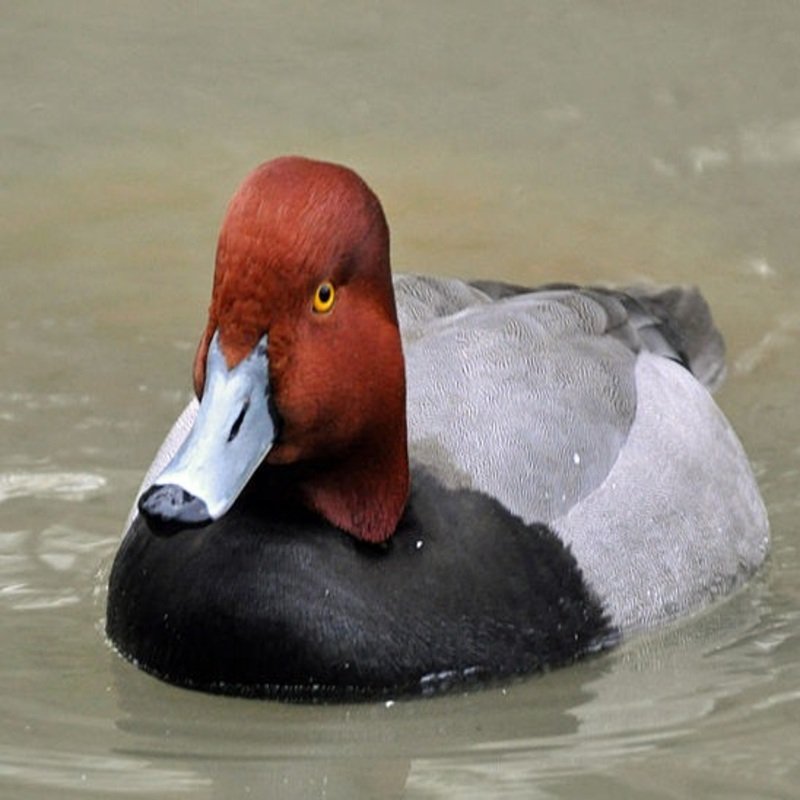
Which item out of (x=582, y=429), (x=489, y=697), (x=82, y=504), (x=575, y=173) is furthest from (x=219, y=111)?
(x=489, y=697)

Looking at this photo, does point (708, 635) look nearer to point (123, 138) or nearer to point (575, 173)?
point (575, 173)

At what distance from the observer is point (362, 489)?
18.8 feet

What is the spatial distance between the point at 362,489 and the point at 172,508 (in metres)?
0.75

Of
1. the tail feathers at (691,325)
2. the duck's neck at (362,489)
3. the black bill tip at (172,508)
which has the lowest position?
the tail feathers at (691,325)

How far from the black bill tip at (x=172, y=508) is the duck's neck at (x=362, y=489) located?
1.90 feet

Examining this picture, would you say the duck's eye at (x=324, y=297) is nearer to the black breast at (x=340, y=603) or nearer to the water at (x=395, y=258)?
the black breast at (x=340, y=603)

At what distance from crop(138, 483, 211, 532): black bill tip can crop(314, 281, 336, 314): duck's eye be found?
57 centimetres

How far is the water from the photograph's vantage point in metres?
5.46

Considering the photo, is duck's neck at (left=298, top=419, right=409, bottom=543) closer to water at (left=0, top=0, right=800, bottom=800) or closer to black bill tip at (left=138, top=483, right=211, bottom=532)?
water at (left=0, top=0, right=800, bottom=800)

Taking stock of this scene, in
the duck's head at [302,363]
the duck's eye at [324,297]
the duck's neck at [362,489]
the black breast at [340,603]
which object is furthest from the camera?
the duck's neck at [362,489]

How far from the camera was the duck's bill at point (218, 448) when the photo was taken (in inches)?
202

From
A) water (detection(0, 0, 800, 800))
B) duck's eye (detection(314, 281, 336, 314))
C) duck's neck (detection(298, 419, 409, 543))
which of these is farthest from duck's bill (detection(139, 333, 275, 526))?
water (detection(0, 0, 800, 800))

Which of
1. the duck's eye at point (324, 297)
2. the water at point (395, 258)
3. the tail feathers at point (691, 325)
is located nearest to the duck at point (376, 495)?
the duck's eye at point (324, 297)

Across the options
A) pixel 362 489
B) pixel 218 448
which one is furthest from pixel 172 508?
pixel 362 489
